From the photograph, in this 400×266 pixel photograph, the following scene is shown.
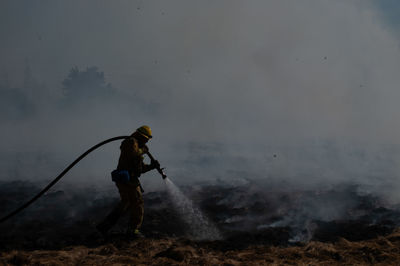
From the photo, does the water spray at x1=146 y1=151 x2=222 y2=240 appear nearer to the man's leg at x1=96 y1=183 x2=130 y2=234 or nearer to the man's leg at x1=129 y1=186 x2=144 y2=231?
the man's leg at x1=129 y1=186 x2=144 y2=231

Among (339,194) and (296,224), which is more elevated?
(339,194)

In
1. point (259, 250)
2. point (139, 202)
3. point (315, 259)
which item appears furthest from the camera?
point (139, 202)

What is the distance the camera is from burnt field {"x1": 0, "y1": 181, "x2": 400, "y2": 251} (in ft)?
19.9

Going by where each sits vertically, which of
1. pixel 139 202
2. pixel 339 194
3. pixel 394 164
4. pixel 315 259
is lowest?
pixel 315 259

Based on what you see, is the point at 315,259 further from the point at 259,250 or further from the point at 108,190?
the point at 108,190

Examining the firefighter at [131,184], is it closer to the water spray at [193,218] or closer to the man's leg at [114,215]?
the man's leg at [114,215]

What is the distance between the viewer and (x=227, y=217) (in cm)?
745

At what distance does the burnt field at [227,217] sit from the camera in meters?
6.05

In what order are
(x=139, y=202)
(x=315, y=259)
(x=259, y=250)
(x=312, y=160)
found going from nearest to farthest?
(x=315, y=259), (x=259, y=250), (x=139, y=202), (x=312, y=160)

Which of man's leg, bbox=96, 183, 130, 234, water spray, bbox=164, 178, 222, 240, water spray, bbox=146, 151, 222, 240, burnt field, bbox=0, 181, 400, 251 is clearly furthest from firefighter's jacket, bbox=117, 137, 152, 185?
burnt field, bbox=0, 181, 400, 251

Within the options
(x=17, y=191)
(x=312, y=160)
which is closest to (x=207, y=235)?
(x=17, y=191)

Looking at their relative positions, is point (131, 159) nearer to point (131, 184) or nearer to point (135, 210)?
point (131, 184)

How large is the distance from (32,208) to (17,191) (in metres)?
2.07

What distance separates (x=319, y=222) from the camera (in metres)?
6.95
